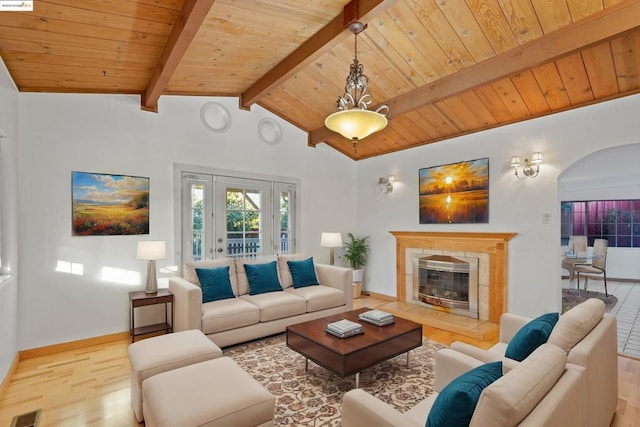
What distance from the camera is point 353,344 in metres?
2.66

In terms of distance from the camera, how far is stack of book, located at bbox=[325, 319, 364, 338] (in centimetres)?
281

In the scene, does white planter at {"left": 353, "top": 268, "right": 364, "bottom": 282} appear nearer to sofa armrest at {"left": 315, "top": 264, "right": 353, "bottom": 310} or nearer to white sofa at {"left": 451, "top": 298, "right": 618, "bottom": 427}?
sofa armrest at {"left": 315, "top": 264, "right": 353, "bottom": 310}

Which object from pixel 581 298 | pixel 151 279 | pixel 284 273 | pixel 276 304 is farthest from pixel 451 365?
pixel 581 298

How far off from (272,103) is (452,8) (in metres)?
3.08

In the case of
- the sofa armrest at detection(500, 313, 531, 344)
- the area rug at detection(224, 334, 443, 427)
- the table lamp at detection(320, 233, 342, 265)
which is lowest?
the area rug at detection(224, 334, 443, 427)

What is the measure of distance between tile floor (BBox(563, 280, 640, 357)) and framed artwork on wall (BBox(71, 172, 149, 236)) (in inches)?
232

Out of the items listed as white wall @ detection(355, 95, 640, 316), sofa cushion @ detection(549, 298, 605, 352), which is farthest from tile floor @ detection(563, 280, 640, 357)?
→ sofa cushion @ detection(549, 298, 605, 352)

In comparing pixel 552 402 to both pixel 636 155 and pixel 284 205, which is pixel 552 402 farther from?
pixel 636 155

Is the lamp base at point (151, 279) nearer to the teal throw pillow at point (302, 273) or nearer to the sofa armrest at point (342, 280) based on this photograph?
the teal throw pillow at point (302, 273)

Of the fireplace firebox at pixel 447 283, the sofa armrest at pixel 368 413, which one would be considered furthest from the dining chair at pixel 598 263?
the sofa armrest at pixel 368 413

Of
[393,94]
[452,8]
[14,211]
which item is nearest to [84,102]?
[14,211]

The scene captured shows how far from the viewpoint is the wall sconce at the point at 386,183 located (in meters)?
5.79

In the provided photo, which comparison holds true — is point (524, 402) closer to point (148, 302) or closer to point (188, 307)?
point (188, 307)

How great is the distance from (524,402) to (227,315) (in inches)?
118
